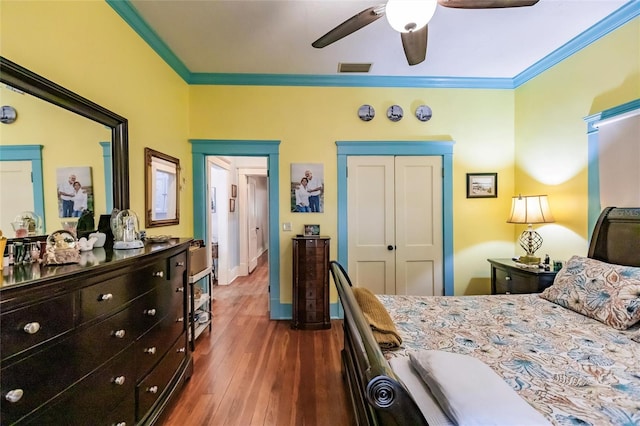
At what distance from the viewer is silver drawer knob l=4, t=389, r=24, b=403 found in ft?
3.12

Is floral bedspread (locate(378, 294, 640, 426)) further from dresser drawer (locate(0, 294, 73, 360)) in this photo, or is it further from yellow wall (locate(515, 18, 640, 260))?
dresser drawer (locate(0, 294, 73, 360))

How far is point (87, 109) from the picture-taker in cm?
190

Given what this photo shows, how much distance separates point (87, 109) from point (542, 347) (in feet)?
9.88

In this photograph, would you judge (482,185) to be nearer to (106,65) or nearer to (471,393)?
(471,393)

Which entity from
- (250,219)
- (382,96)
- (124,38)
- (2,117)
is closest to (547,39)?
(382,96)

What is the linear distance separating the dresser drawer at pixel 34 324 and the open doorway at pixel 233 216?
11.4 ft

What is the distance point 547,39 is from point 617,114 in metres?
1.03

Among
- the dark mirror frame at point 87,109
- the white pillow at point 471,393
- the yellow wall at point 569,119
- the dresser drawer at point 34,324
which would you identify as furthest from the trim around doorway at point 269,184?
the yellow wall at point 569,119

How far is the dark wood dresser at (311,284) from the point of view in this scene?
347 cm

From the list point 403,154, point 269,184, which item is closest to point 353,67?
point 403,154

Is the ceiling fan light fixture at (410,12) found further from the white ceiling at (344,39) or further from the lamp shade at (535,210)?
the lamp shade at (535,210)

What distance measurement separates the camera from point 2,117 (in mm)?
1341

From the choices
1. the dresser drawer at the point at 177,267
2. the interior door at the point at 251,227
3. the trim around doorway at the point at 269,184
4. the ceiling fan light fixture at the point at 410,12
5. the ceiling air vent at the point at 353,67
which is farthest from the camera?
the interior door at the point at 251,227

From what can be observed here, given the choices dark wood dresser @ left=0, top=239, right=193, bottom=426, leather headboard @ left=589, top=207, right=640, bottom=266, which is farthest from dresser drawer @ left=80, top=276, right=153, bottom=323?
leather headboard @ left=589, top=207, right=640, bottom=266
